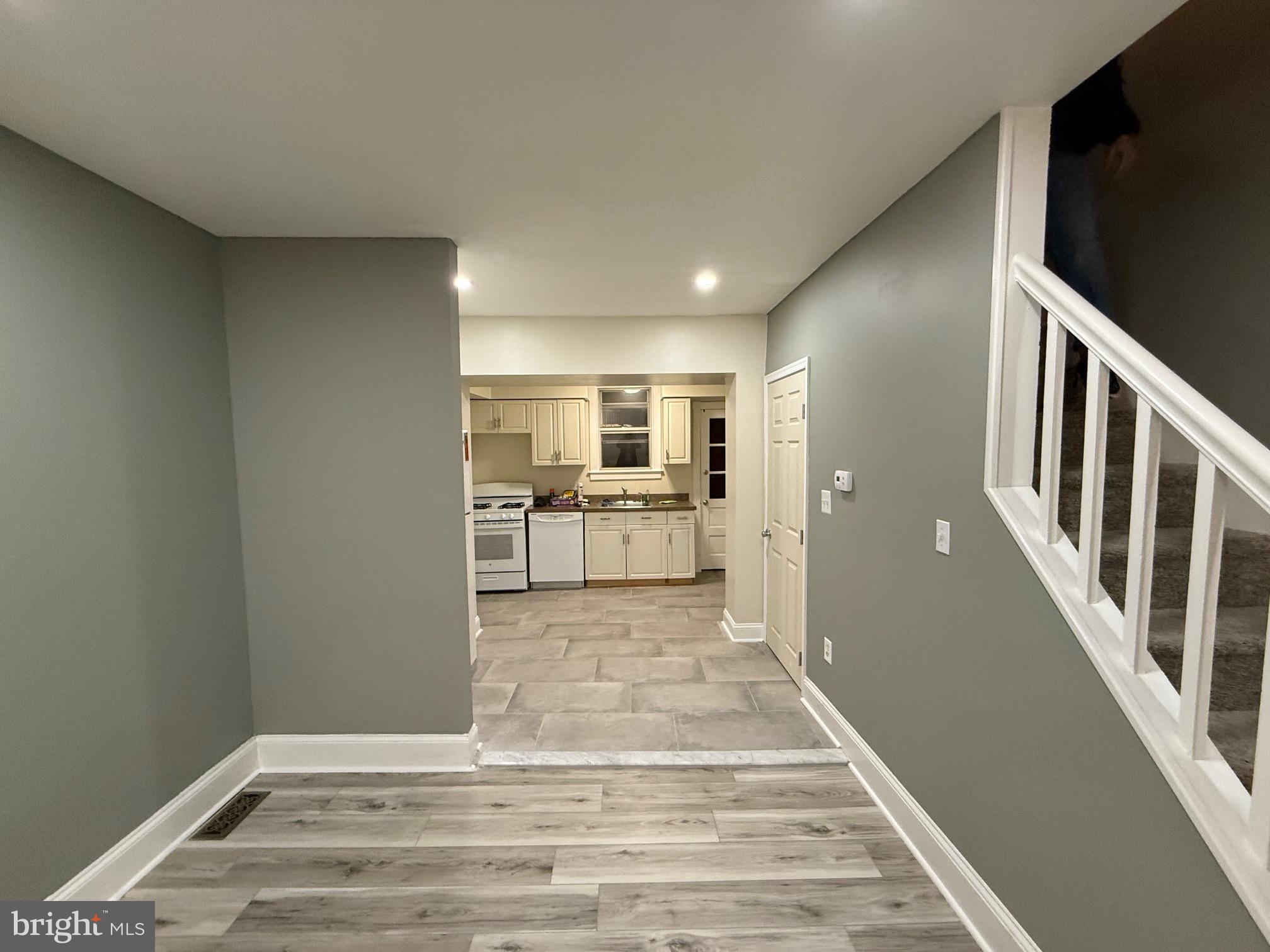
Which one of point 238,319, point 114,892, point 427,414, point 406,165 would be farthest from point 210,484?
point 406,165

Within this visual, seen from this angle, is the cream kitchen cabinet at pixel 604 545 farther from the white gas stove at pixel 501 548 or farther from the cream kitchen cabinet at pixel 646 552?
the white gas stove at pixel 501 548

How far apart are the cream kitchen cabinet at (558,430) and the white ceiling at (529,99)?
3842mm

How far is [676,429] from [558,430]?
4.57ft

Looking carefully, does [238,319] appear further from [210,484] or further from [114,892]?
[114,892]

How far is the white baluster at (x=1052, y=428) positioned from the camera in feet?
4.61

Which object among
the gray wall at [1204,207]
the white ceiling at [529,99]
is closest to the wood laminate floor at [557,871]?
the gray wall at [1204,207]

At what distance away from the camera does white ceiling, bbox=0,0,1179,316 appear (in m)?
1.17

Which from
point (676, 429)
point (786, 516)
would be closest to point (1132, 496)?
point (786, 516)

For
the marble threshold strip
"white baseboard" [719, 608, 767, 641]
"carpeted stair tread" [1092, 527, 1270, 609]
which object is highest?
"carpeted stair tread" [1092, 527, 1270, 609]

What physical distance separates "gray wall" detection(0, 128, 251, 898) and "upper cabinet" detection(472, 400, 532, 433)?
146 inches

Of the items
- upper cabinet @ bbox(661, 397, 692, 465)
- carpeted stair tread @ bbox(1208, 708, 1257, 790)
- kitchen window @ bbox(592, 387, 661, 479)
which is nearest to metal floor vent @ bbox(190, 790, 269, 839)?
carpeted stair tread @ bbox(1208, 708, 1257, 790)

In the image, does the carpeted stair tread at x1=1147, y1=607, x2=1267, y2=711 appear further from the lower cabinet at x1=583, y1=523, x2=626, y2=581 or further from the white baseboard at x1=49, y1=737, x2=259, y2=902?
the lower cabinet at x1=583, y1=523, x2=626, y2=581

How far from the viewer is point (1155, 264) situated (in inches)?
79.4

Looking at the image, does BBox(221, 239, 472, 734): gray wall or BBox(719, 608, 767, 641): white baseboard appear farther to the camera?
BBox(719, 608, 767, 641): white baseboard
